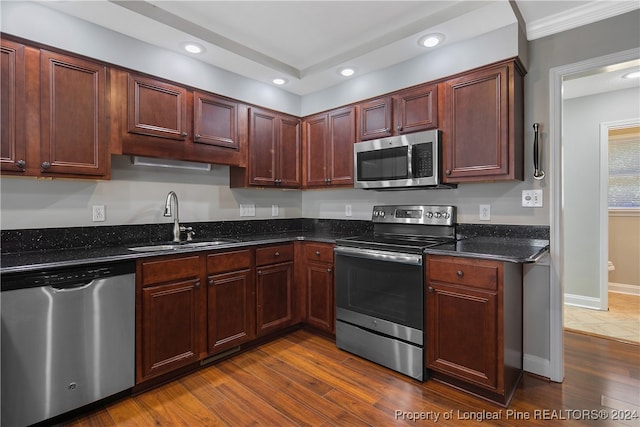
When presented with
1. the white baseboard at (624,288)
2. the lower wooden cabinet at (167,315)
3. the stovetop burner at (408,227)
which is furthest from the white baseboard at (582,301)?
the lower wooden cabinet at (167,315)

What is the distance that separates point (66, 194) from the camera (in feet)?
7.41

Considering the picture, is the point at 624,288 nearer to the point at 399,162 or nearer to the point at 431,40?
the point at 399,162

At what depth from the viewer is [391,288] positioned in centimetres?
239

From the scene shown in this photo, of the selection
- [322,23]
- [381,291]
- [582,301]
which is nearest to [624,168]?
[582,301]

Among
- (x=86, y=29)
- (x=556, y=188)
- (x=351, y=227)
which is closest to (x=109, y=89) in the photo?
(x=86, y=29)

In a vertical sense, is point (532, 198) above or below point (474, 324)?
above

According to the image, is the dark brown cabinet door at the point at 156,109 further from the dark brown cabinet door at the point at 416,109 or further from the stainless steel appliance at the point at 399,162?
the dark brown cabinet door at the point at 416,109

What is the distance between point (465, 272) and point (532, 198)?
0.85 meters

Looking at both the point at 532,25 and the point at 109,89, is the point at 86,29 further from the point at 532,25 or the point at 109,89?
the point at 532,25

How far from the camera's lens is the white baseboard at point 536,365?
2.29 meters

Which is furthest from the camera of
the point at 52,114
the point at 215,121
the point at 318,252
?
the point at 318,252

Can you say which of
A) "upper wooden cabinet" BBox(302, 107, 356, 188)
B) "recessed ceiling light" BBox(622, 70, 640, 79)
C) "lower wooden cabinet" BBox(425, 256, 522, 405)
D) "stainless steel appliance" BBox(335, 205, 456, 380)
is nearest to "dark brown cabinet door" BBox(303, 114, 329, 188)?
"upper wooden cabinet" BBox(302, 107, 356, 188)

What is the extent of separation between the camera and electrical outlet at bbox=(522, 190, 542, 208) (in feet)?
7.63

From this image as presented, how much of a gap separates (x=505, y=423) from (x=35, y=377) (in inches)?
101
